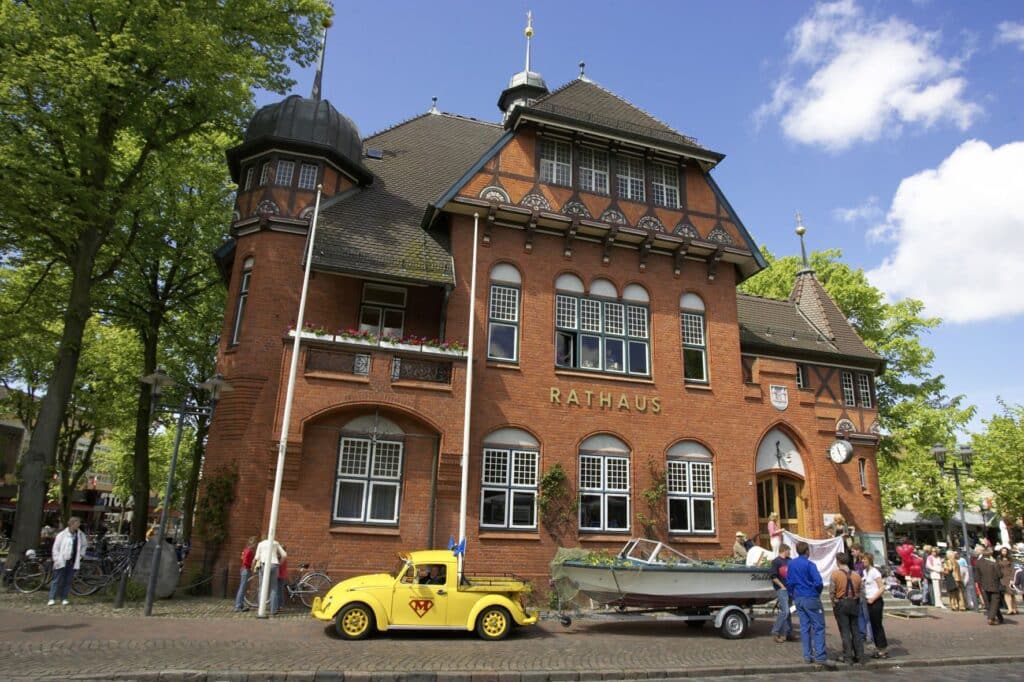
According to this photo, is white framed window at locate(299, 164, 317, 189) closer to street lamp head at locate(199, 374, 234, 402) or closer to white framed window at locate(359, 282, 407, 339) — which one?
white framed window at locate(359, 282, 407, 339)

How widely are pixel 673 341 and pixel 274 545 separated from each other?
12.6 m

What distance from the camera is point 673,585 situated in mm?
13164

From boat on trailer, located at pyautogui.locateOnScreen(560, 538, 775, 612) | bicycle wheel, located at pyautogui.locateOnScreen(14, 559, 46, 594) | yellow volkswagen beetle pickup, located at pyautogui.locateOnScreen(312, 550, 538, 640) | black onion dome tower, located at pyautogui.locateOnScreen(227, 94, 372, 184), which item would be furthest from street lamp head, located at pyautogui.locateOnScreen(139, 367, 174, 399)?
boat on trailer, located at pyautogui.locateOnScreen(560, 538, 775, 612)

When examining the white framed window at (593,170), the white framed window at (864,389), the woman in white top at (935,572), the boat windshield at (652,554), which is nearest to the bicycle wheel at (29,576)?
the boat windshield at (652,554)

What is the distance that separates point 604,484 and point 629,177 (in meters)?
9.79

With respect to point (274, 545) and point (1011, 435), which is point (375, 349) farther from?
point (1011, 435)

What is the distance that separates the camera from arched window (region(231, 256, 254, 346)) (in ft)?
59.4

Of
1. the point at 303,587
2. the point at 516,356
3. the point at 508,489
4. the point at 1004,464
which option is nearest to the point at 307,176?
the point at 516,356

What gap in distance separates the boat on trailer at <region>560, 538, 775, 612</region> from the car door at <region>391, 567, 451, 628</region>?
9.29 ft

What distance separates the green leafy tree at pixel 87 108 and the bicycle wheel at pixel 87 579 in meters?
1.94

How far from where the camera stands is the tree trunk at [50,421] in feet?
53.4

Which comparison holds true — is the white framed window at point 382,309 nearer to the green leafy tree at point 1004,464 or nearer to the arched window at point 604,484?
the arched window at point 604,484

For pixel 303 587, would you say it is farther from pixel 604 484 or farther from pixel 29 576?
pixel 604 484

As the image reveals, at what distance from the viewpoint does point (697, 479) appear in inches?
743
